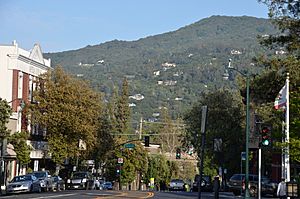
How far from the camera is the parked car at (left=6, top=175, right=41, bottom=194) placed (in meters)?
47.5

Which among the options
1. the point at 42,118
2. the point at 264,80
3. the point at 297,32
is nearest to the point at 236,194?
the point at 264,80

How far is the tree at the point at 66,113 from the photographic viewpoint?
67.2 metres

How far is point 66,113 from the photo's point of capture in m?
67.1

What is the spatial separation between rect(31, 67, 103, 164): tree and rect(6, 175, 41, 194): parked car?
56.0ft

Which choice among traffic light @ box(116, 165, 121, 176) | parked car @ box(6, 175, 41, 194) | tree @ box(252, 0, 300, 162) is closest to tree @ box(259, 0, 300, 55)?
tree @ box(252, 0, 300, 162)

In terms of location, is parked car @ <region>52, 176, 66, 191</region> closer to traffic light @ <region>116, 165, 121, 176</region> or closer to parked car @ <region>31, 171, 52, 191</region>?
parked car @ <region>31, 171, 52, 191</region>

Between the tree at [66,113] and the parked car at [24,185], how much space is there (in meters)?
17.1

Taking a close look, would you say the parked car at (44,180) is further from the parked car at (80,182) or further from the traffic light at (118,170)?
the traffic light at (118,170)

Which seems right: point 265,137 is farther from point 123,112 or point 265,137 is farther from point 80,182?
point 123,112

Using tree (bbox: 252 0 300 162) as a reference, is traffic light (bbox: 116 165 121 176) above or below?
below

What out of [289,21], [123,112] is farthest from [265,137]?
[123,112]

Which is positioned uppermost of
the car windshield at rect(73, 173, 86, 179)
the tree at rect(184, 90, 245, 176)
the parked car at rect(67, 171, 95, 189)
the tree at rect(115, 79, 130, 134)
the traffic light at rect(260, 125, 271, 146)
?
the tree at rect(115, 79, 130, 134)

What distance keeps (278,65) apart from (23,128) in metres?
30.6

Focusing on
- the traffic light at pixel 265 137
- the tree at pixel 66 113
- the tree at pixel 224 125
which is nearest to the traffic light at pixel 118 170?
the tree at pixel 224 125
